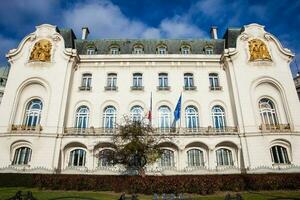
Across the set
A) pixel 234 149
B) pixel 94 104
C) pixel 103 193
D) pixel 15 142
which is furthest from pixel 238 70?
pixel 15 142

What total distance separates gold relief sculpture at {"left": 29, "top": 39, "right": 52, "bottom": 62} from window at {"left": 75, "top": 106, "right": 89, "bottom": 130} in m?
7.16

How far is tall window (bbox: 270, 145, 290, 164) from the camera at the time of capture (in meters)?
23.8

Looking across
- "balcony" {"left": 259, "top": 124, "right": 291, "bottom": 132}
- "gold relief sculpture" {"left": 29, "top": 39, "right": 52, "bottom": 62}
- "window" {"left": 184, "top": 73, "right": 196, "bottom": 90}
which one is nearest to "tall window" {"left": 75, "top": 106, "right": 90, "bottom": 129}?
"gold relief sculpture" {"left": 29, "top": 39, "right": 52, "bottom": 62}

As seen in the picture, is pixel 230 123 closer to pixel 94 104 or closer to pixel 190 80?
pixel 190 80

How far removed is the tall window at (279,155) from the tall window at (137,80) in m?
16.9

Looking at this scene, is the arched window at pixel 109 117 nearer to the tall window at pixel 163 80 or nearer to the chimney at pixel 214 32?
the tall window at pixel 163 80

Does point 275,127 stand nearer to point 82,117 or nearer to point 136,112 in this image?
point 136,112

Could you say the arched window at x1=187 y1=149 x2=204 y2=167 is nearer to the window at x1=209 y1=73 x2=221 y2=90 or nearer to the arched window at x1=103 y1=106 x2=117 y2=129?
the window at x1=209 y1=73 x2=221 y2=90

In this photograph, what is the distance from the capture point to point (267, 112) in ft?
85.7

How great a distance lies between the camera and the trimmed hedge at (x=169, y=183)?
16078 mm

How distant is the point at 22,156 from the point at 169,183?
55.3ft

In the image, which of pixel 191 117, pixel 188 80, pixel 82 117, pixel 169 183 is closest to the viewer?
pixel 169 183

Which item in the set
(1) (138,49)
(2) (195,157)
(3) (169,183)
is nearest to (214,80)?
(2) (195,157)

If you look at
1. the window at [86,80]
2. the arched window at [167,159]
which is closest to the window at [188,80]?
the arched window at [167,159]
